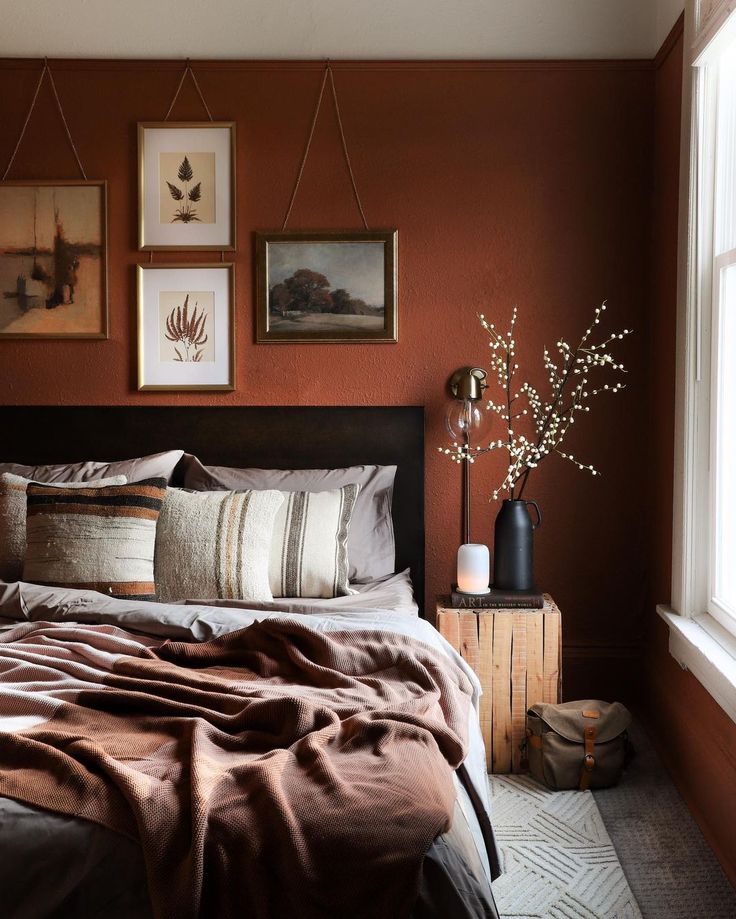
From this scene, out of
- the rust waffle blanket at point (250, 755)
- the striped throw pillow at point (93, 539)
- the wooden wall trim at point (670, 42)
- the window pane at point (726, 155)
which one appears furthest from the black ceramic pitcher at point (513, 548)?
the wooden wall trim at point (670, 42)

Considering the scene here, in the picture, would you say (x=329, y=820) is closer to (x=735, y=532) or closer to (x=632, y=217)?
(x=735, y=532)

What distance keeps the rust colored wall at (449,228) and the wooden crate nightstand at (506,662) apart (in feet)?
1.73

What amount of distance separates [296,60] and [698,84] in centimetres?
153

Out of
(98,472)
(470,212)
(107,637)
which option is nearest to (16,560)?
(98,472)

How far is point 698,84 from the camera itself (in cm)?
281

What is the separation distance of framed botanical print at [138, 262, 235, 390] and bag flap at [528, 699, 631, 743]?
173cm

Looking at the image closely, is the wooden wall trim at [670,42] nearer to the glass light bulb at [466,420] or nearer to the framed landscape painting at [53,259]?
the glass light bulb at [466,420]

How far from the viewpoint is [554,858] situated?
98.2 inches

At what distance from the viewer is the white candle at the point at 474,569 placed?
3.20 m

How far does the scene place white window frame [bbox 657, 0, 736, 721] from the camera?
279cm

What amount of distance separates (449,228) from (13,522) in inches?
77.6

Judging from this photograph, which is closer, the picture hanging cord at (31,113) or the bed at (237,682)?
the bed at (237,682)

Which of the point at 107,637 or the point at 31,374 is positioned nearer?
the point at 107,637

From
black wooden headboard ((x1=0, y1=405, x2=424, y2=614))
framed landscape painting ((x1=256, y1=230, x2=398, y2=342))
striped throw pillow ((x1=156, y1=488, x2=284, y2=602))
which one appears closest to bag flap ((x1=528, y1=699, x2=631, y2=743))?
black wooden headboard ((x1=0, y1=405, x2=424, y2=614))
